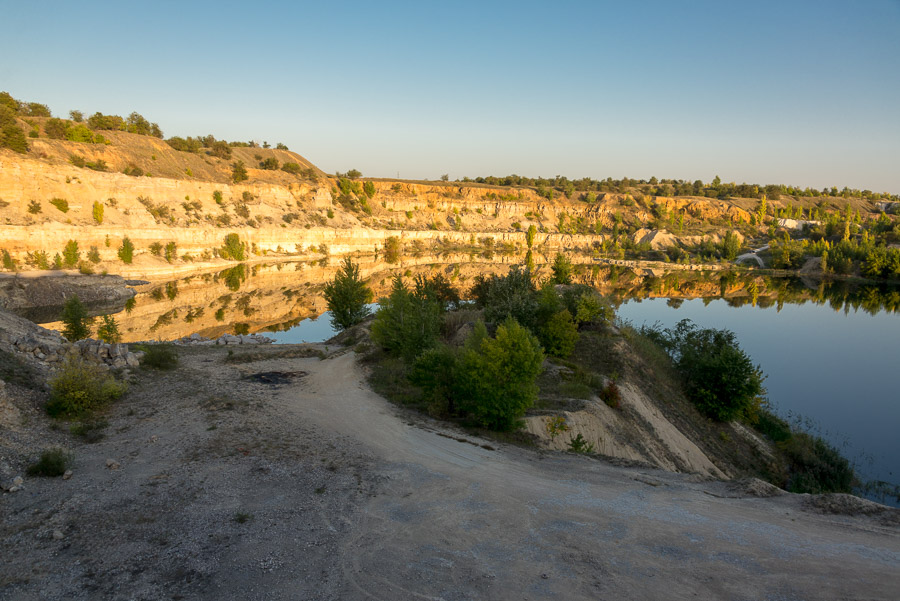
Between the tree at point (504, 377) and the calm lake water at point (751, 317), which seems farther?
the calm lake water at point (751, 317)

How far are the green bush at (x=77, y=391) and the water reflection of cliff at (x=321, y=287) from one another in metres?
18.2

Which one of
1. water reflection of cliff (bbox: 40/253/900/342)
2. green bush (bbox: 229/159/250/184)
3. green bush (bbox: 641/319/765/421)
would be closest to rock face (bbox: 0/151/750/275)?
green bush (bbox: 229/159/250/184)

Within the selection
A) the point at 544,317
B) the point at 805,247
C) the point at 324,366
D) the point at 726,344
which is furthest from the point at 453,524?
the point at 805,247

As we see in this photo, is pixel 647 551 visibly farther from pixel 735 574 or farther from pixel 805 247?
pixel 805 247

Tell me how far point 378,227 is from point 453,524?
281 feet

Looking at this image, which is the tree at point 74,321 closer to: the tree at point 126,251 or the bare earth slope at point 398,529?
the bare earth slope at point 398,529

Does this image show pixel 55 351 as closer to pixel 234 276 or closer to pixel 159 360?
pixel 159 360

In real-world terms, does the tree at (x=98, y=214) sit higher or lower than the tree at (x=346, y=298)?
higher

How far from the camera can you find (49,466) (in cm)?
937

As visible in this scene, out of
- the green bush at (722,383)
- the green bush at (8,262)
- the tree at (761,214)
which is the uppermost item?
the tree at (761,214)

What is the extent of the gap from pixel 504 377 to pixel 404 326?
778cm

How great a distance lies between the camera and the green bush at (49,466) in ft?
30.6

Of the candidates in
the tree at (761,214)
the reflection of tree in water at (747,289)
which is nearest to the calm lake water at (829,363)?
the reflection of tree in water at (747,289)

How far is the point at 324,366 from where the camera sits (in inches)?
836
